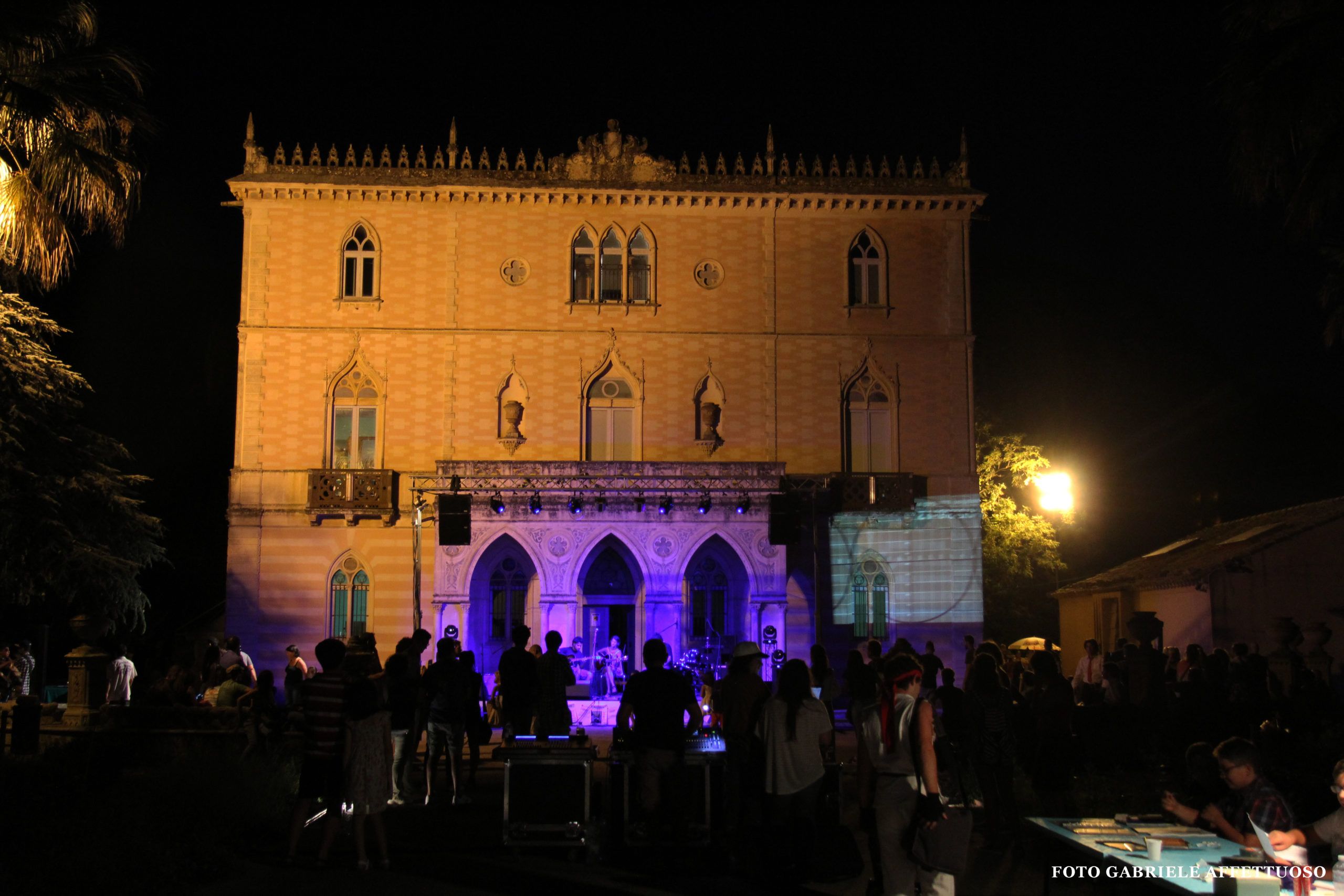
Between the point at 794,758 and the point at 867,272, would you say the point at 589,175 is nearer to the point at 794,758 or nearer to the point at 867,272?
the point at 867,272

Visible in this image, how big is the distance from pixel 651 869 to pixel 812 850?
4.88 feet

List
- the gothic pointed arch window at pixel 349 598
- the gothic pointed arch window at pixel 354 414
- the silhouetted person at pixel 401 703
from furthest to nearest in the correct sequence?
the gothic pointed arch window at pixel 354 414
the gothic pointed arch window at pixel 349 598
the silhouetted person at pixel 401 703

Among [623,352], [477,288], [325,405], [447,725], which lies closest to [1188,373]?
[623,352]

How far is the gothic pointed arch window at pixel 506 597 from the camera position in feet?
92.3

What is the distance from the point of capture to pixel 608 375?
28594 millimetres

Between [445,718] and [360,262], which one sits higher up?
[360,262]

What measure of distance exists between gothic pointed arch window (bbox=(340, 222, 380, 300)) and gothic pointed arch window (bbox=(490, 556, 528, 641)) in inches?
275

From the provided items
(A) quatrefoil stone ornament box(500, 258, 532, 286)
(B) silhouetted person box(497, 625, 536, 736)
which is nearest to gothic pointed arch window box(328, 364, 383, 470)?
(A) quatrefoil stone ornament box(500, 258, 532, 286)

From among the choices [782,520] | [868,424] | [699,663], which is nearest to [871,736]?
[699,663]

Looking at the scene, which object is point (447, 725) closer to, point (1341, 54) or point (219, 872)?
point (219, 872)

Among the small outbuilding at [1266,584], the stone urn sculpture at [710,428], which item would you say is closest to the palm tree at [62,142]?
the stone urn sculpture at [710,428]

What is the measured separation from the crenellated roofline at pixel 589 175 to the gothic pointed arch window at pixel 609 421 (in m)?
4.64

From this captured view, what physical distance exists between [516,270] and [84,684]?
1426 centimetres

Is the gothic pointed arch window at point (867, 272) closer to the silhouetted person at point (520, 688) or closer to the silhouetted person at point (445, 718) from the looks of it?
the silhouetted person at point (520, 688)
